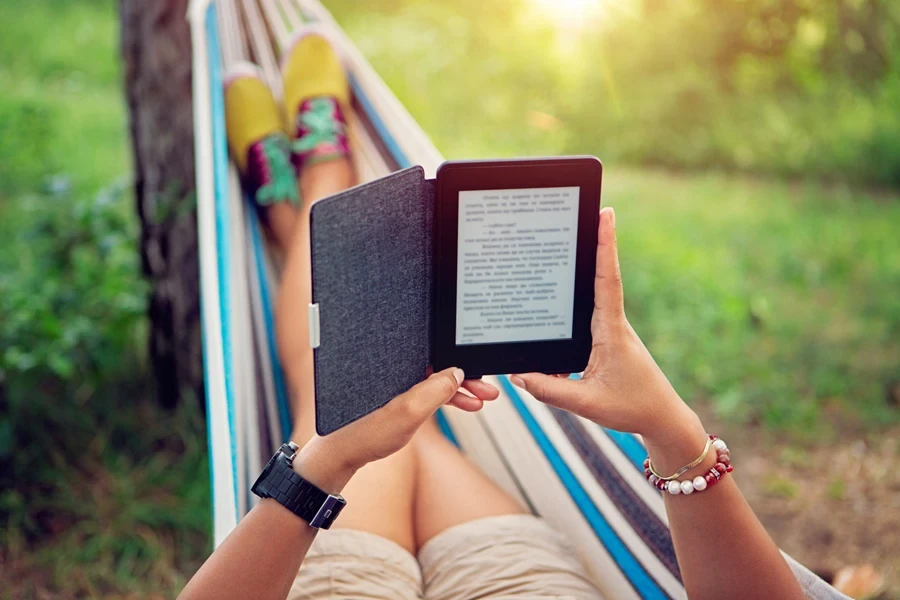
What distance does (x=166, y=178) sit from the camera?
6.79 ft

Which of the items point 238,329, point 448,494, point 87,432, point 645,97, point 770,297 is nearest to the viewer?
point 448,494

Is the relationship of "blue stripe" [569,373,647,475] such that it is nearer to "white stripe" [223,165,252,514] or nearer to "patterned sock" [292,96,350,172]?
"white stripe" [223,165,252,514]

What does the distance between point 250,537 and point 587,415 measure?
411 mm

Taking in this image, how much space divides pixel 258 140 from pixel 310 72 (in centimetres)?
25

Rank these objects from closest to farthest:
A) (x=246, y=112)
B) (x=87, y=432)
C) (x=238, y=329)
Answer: (x=238, y=329) → (x=246, y=112) → (x=87, y=432)

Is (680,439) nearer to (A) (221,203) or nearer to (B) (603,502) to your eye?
(B) (603,502)

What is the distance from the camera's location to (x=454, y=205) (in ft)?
3.13

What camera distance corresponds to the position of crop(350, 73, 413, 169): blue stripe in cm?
175

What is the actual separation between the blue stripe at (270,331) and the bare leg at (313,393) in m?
0.03

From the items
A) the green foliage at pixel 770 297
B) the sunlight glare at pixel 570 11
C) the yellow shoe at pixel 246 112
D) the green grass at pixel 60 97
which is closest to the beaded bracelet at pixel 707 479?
the yellow shoe at pixel 246 112

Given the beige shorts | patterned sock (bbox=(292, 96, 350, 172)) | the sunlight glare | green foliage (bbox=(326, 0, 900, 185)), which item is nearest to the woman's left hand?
the beige shorts

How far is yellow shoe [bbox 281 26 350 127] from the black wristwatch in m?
1.20

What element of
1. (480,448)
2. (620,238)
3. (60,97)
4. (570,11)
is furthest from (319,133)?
(570,11)

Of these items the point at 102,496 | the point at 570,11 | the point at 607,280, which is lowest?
the point at 102,496
